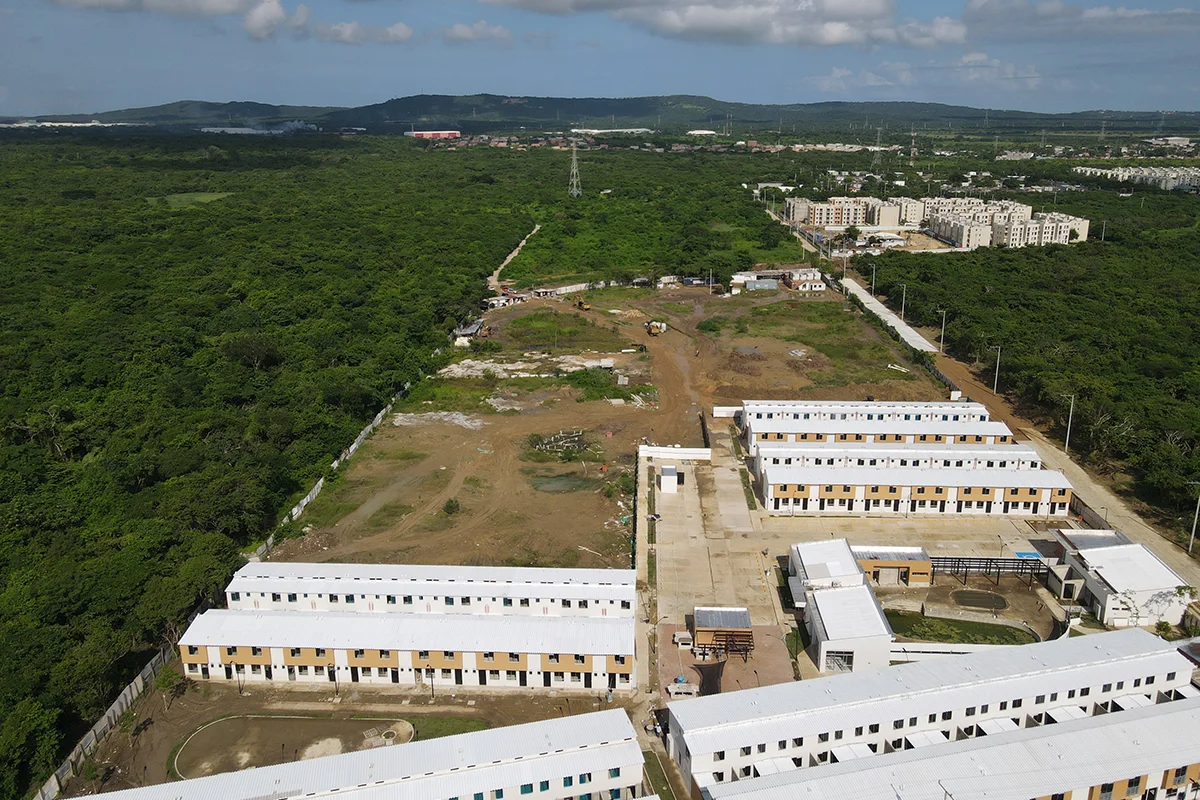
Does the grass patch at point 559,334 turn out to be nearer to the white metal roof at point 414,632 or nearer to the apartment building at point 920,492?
the apartment building at point 920,492

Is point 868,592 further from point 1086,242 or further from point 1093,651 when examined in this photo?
point 1086,242

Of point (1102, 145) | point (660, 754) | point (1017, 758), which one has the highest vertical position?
point (1102, 145)

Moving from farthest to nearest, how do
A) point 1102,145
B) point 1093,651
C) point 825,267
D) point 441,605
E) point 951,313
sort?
point 1102,145 → point 825,267 → point 951,313 → point 441,605 → point 1093,651

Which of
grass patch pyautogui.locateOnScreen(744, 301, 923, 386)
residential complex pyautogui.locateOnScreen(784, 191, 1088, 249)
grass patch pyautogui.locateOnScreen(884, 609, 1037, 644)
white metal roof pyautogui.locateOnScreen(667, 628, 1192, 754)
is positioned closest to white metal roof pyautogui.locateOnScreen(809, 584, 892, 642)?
grass patch pyautogui.locateOnScreen(884, 609, 1037, 644)

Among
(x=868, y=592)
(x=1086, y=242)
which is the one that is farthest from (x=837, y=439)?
(x=1086, y=242)

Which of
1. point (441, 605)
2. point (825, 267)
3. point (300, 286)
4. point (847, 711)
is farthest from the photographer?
point (825, 267)

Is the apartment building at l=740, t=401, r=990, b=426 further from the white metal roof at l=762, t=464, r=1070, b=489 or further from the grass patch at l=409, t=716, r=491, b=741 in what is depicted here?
the grass patch at l=409, t=716, r=491, b=741
